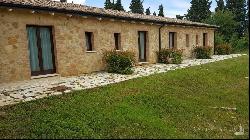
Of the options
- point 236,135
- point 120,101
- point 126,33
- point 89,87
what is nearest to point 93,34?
point 126,33

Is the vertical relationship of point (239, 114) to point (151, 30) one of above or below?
below

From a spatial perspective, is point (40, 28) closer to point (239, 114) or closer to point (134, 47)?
point (134, 47)

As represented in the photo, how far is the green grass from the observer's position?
6.93m

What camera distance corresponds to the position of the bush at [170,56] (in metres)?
20.7

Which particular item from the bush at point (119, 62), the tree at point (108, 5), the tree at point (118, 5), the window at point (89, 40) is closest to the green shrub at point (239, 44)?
the tree at point (118, 5)

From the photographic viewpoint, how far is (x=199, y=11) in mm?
54094

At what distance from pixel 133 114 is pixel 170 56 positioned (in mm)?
13135

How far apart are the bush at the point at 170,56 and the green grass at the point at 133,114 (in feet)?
28.2

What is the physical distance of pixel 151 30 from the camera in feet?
66.8

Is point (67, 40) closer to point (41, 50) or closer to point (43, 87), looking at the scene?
point (41, 50)

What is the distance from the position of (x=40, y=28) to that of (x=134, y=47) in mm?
6964

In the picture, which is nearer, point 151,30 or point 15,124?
point 15,124

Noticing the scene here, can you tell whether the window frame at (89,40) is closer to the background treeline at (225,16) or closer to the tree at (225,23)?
the background treeline at (225,16)

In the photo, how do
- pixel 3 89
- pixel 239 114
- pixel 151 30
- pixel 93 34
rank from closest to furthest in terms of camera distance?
pixel 239 114, pixel 3 89, pixel 93 34, pixel 151 30
